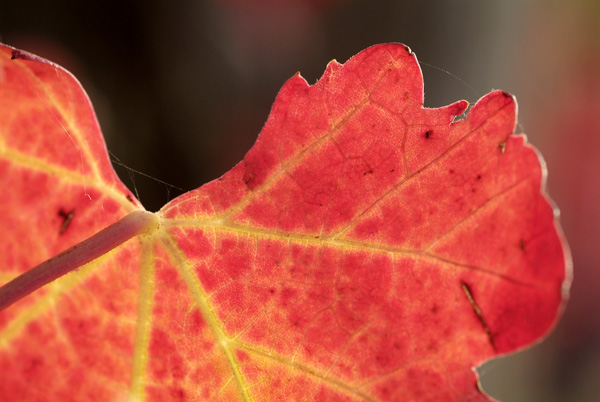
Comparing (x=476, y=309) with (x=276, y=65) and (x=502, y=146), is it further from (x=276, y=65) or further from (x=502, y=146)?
(x=276, y=65)

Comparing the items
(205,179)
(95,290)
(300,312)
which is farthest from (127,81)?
(300,312)

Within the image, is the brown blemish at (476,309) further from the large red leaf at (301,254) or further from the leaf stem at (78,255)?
the leaf stem at (78,255)

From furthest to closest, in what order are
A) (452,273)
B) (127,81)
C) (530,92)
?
(530,92), (127,81), (452,273)

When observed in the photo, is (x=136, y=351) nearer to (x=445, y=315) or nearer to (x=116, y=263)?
(x=116, y=263)

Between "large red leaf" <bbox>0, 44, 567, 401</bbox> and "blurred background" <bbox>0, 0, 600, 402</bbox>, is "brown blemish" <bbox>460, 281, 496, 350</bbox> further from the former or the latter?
"blurred background" <bbox>0, 0, 600, 402</bbox>

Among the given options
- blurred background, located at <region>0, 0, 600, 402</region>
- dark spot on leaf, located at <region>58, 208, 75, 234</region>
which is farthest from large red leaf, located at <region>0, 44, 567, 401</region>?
blurred background, located at <region>0, 0, 600, 402</region>

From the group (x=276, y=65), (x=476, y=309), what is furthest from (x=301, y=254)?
(x=276, y=65)
